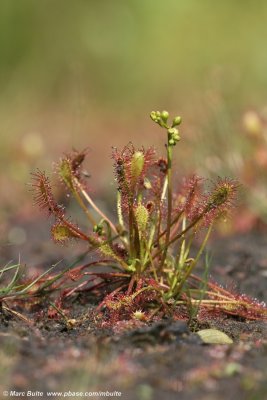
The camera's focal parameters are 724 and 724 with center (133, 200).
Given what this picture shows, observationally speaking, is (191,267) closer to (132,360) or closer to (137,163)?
(137,163)

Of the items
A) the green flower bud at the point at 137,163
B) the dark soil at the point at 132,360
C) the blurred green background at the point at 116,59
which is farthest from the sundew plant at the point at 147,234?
the blurred green background at the point at 116,59

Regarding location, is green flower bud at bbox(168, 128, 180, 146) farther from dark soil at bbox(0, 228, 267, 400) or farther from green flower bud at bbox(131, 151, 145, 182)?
dark soil at bbox(0, 228, 267, 400)

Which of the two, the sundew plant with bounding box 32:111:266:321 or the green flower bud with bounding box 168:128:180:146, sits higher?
the green flower bud with bounding box 168:128:180:146

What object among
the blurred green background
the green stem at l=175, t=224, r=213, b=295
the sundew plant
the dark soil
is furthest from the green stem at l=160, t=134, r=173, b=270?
the blurred green background

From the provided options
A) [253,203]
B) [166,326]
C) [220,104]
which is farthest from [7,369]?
[220,104]

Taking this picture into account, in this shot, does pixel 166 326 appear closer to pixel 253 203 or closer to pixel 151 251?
pixel 151 251

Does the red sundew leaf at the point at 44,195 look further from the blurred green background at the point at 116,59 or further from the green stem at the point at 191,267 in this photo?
the blurred green background at the point at 116,59
